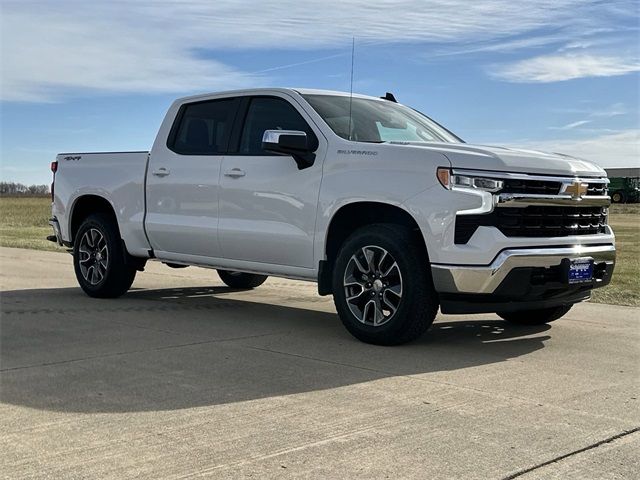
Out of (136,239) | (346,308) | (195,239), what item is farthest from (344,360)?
(136,239)

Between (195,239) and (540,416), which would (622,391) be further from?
(195,239)

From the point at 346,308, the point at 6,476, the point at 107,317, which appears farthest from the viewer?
the point at 107,317

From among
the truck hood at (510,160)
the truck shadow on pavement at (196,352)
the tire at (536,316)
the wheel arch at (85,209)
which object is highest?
the truck hood at (510,160)

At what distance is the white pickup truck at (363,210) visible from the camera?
5.88m

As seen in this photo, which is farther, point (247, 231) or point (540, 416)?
point (247, 231)

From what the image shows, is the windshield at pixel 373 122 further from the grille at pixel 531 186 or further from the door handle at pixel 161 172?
the door handle at pixel 161 172

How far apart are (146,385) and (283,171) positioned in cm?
264

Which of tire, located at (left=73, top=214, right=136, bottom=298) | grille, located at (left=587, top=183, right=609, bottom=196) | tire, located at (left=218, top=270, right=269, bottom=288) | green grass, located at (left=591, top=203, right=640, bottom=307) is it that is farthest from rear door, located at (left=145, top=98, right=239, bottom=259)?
green grass, located at (left=591, top=203, right=640, bottom=307)

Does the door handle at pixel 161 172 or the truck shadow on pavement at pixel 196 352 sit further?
the door handle at pixel 161 172

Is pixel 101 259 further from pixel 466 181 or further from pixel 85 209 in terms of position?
pixel 466 181

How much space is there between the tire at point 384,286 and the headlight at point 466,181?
557 mm

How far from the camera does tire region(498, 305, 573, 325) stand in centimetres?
738

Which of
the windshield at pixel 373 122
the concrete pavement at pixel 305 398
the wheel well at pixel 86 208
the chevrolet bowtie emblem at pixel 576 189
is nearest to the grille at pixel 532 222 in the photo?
the chevrolet bowtie emblem at pixel 576 189

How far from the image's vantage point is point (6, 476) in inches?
135
